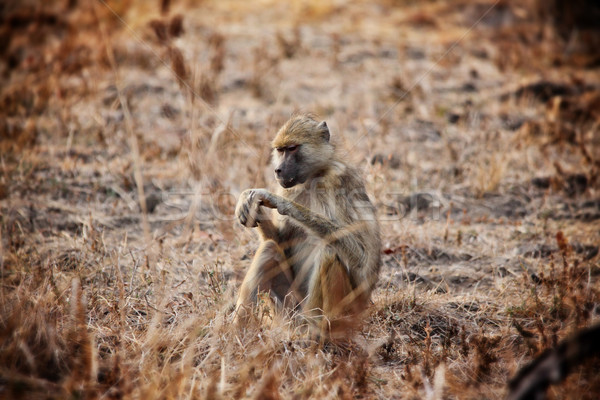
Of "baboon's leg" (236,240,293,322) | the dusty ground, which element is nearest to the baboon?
"baboon's leg" (236,240,293,322)

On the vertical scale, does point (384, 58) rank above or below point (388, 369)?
above

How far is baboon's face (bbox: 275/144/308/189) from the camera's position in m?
3.44

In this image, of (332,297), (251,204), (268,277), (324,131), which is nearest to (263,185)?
(324,131)

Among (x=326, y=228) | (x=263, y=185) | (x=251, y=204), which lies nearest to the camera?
(x=251, y=204)

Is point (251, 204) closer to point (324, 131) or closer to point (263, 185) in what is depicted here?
point (324, 131)

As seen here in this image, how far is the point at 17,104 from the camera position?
21.5 feet

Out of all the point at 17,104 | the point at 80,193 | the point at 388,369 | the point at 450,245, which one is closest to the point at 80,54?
the point at 17,104

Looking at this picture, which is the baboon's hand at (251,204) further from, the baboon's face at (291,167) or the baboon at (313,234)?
the baboon's face at (291,167)

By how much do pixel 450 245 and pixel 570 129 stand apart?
129 inches

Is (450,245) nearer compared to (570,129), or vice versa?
(450,245)

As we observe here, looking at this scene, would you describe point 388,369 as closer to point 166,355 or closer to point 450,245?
point 166,355

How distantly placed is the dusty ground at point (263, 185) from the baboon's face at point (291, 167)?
0.46 metres

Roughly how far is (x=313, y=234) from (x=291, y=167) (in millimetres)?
505

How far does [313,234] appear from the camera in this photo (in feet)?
10.6
